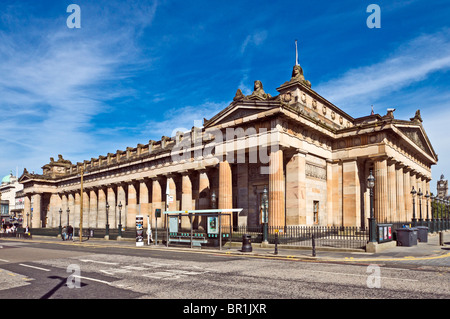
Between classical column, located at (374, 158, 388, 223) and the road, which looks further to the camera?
classical column, located at (374, 158, 388, 223)

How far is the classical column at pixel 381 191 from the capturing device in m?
32.6

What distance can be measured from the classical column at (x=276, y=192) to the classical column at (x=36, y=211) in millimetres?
63587

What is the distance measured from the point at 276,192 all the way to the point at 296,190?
121 inches

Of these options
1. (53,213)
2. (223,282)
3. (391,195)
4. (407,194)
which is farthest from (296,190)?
(53,213)

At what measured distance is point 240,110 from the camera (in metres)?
32.5

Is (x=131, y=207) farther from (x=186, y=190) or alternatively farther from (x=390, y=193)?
(x=390, y=193)

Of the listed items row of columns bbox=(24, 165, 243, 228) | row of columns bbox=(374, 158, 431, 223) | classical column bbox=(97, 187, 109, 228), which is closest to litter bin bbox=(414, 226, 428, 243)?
row of columns bbox=(374, 158, 431, 223)

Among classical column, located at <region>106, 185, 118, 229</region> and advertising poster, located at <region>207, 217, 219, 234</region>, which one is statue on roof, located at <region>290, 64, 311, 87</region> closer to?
advertising poster, located at <region>207, 217, 219, 234</region>

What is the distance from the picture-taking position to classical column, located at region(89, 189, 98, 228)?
62.5 meters

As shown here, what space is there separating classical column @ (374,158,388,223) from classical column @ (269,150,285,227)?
10501 mm
